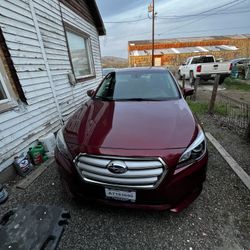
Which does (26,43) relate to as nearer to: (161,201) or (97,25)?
(161,201)

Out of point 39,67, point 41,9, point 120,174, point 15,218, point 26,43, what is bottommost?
point 15,218

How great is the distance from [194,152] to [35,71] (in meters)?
3.24

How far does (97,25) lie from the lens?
7.99 meters

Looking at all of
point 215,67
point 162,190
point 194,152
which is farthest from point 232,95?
point 162,190

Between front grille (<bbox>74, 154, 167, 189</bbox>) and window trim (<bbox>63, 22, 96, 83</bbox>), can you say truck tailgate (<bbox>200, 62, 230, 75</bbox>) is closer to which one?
window trim (<bbox>63, 22, 96, 83</bbox>)

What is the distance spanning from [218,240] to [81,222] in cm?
134

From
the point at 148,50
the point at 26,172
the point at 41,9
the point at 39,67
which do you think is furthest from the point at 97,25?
the point at 148,50

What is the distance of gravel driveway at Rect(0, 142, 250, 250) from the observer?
5.40ft

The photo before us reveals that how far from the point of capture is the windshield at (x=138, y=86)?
2654 millimetres

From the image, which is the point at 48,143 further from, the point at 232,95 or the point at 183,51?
the point at 183,51

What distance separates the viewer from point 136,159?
1490 mm

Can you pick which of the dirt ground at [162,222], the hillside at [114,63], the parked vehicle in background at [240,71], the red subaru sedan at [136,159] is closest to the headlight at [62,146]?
the red subaru sedan at [136,159]

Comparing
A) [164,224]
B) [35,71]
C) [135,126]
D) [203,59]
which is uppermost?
[35,71]

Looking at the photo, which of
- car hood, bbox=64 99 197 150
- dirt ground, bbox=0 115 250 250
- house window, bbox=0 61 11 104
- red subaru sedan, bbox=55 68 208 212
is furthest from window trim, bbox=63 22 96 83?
dirt ground, bbox=0 115 250 250
